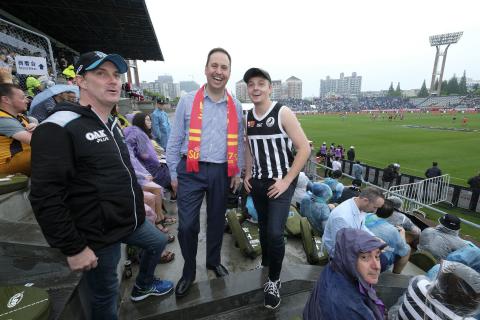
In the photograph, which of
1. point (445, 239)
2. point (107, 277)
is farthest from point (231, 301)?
point (445, 239)

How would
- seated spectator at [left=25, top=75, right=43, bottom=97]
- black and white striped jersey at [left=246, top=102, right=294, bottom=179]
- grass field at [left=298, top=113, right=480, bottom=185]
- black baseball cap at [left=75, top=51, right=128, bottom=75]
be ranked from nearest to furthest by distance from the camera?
black baseball cap at [left=75, top=51, right=128, bottom=75] → black and white striped jersey at [left=246, top=102, right=294, bottom=179] → seated spectator at [left=25, top=75, right=43, bottom=97] → grass field at [left=298, top=113, right=480, bottom=185]

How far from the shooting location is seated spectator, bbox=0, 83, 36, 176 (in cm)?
244

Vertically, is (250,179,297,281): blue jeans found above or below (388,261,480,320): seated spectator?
above

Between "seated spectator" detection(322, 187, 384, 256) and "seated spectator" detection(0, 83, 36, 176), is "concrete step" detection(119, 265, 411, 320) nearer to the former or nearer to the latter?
"seated spectator" detection(322, 187, 384, 256)

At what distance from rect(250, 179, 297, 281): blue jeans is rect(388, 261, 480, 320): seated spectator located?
1.23 m

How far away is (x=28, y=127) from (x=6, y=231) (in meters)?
1.24

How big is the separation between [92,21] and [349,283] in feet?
60.2

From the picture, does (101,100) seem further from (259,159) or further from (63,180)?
(259,159)

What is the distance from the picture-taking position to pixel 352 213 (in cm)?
326

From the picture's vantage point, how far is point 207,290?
8.31ft

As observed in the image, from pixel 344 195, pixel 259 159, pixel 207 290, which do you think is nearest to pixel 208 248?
A: pixel 207 290

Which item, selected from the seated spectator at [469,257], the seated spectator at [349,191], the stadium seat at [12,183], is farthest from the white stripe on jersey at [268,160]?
the seated spectator at [349,191]

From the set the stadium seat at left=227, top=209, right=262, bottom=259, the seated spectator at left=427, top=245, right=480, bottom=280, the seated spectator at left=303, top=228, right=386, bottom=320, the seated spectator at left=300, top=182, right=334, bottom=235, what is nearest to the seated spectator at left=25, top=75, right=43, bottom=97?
the stadium seat at left=227, top=209, right=262, bottom=259

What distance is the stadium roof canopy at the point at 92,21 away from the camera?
12234mm
